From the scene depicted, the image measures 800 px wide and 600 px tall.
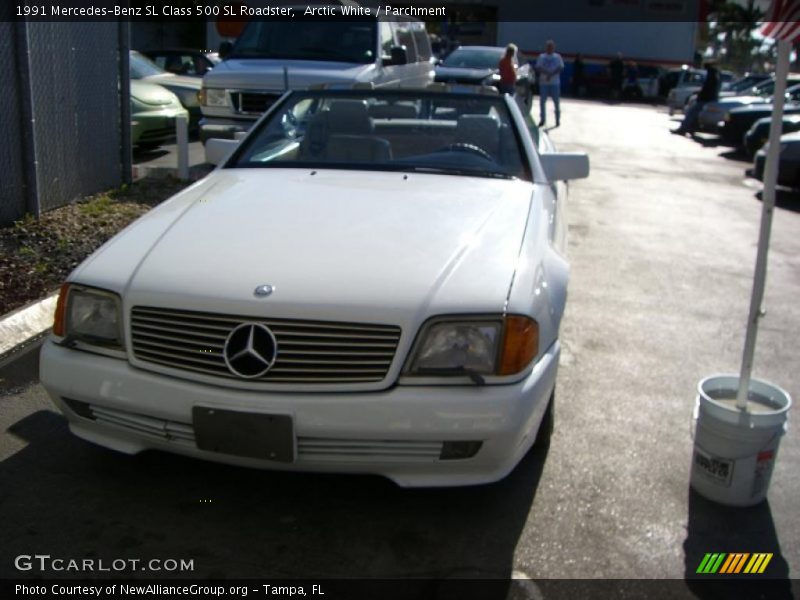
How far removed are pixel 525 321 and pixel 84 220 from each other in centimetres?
520

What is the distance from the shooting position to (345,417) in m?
2.97

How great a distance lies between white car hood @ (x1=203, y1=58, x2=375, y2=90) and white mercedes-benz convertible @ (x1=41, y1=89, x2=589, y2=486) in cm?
629

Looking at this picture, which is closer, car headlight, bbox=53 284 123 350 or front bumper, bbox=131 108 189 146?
car headlight, bbox=53 284 123 350

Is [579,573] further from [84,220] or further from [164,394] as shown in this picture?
[84,220]

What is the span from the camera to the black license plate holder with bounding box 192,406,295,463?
2984mm

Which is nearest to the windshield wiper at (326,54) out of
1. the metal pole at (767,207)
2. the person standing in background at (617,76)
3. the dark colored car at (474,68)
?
the dark colored car at (474,68)

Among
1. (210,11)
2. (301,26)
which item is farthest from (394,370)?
(210,11)

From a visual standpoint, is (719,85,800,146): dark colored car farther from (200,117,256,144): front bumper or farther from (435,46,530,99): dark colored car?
(200,117,256,144): front bumper

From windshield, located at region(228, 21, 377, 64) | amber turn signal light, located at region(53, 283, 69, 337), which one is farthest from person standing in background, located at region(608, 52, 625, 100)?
amber turn signal light, located at region(53, 283, 69, 337)

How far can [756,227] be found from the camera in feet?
31.9

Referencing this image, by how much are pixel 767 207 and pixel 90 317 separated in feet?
8.66

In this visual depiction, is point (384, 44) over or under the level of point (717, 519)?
over

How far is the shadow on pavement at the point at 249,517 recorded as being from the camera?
3043mm

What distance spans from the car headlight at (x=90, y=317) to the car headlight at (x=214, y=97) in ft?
23.5
